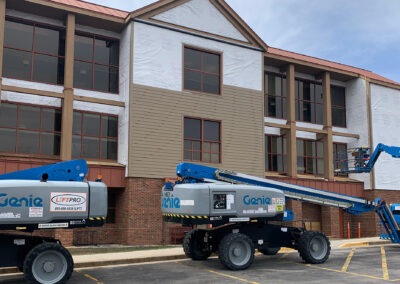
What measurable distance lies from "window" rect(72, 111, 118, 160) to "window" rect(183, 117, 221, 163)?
4.05 metres

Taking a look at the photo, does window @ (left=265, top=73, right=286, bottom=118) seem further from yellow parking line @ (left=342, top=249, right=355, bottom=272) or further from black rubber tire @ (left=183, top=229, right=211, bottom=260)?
black rubber tire @ (left=183, top=229, right=211, bottom=260)

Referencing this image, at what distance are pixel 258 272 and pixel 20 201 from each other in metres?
7.39

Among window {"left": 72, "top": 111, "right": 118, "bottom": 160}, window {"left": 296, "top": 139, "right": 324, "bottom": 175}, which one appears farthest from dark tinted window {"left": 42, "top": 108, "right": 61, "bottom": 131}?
window {"left": 296, "top": 139, "right": 324, "bottom": 175}

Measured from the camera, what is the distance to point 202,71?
25953mm

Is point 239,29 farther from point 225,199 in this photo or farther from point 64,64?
point 225,199

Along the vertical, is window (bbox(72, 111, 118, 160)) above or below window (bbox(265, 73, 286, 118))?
below

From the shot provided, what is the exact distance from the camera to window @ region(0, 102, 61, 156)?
72.3ft

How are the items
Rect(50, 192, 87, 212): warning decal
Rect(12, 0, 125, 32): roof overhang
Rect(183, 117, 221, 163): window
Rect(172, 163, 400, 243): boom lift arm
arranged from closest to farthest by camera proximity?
Rect(50, 192, 87, 212): warning decal → Rect(172, 163, 400, 243): boom lift arm → Rect(12, 0, 125, 32): roof overhang → Rect(183, 117, 221, 163): window

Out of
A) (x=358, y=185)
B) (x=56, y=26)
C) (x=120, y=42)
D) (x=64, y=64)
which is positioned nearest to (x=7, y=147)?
(x=64, y=64)

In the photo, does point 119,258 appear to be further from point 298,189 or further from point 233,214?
point 298,189

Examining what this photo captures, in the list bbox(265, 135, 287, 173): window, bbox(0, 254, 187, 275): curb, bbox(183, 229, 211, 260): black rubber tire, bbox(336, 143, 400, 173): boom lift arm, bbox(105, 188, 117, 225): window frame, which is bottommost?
bbox(0, 254, 187, 275): curb

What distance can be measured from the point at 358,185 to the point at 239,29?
14330mm

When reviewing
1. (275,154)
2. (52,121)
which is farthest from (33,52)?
(275,154)

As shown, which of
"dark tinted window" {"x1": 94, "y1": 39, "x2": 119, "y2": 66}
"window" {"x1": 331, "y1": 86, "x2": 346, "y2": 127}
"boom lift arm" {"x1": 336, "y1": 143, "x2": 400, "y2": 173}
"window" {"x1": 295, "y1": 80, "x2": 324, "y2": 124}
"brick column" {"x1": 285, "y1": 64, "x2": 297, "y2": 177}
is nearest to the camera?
"boom lift arm" {"x1": 336, "y1": 143, "x2": 400, "y2": 173}
